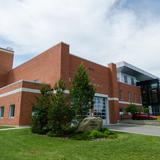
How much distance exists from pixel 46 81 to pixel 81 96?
9849 millimetres

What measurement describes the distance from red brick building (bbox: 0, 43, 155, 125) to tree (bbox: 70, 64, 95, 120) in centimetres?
648

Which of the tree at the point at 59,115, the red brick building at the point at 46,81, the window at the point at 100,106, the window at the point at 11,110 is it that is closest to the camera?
the tree at the point at 59,115

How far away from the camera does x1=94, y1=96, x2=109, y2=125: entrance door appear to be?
28.9 metres

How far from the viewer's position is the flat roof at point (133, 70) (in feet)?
137

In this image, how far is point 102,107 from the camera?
98.5 feet

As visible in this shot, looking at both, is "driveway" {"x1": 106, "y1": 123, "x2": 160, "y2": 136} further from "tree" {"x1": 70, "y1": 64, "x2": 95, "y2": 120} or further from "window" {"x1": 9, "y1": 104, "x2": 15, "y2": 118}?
"window" {"x1": 9, "y1": 104, "x2": 15, "y2": 118}

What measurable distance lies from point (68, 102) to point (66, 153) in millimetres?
7455

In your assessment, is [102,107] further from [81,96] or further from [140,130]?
[81,96]

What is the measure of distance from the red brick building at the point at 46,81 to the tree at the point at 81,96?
648cm

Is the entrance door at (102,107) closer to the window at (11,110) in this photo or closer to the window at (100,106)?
the window at (100,106)

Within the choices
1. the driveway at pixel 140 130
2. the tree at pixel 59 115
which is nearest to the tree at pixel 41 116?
the tree at pixel 59 115

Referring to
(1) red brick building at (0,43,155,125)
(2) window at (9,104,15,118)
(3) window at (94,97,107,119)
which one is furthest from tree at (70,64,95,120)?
(3) window at (94,97,107,119)

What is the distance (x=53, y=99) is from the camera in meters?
16.4

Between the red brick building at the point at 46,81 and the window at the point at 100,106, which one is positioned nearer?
the red brick building at the point at 46,81
